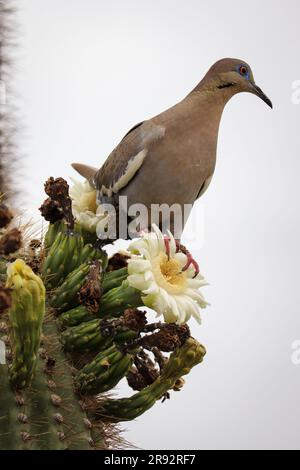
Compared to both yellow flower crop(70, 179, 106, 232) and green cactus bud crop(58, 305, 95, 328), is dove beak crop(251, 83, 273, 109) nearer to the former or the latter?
yellow flower crop(70, 179, 106, 232)

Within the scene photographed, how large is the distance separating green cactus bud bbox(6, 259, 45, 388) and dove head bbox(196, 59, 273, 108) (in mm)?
1546

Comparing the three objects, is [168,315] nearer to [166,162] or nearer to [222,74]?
[166,162]

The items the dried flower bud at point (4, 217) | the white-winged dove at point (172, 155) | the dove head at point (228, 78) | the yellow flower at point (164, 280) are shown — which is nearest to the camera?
the dried flower bud at point (4, 217)

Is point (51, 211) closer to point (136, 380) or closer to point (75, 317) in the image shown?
point (75, 317)

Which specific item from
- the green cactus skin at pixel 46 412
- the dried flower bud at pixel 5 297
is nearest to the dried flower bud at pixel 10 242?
the dried flower bud at pixel 5 297

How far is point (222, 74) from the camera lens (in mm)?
3199

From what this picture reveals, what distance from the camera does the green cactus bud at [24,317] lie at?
6.19 ft

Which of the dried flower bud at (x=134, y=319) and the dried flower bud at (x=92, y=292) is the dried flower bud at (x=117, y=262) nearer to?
the dried flower bud at (x=92, y=292)

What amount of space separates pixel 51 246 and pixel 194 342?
20.7 inches

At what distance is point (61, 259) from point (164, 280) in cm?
36

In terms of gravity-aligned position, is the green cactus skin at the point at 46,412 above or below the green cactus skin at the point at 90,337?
below

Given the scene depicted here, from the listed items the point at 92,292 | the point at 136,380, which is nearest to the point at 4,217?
the point at 92,292

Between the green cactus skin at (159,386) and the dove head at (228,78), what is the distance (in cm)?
131

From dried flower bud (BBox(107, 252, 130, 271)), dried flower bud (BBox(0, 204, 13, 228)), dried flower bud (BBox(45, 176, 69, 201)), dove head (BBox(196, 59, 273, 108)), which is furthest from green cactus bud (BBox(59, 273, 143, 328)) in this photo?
dove head (BBox(196, 59, 273, 108))
